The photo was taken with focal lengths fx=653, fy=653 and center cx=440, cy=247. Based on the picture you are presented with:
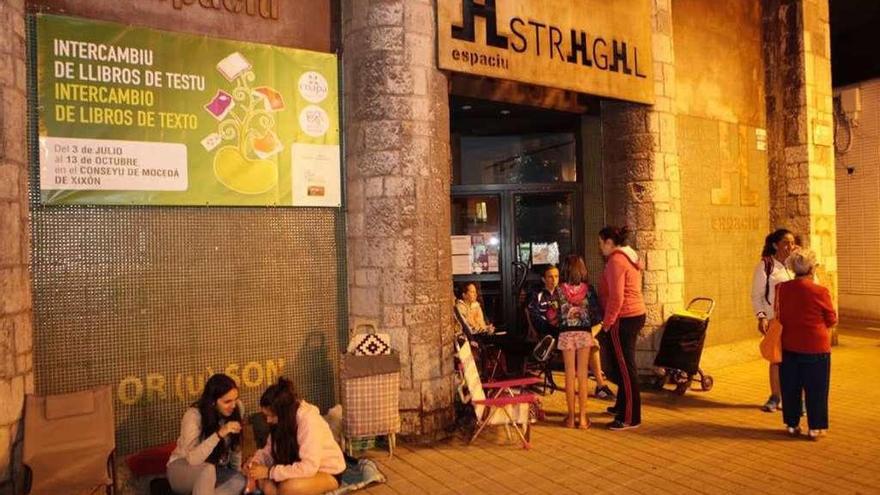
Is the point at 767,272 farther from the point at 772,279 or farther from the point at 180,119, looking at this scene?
the point at 180,119

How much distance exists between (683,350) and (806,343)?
179cm

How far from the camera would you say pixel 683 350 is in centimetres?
736

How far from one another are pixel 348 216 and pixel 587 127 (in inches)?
155

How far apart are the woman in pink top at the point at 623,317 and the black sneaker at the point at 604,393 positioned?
A: 108 cm

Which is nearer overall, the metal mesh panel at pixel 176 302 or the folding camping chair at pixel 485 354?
the metal mesh panel at pixel 176 302

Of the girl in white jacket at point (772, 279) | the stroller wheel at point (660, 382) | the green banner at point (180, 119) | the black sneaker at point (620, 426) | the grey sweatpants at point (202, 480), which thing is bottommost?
the black sneaker at point (620, 426)

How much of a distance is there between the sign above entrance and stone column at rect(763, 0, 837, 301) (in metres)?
3.21

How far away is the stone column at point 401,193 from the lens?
6.03 m

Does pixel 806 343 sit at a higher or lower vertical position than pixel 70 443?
higher

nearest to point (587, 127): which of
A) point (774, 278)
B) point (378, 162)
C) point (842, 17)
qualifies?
point (774, 278)

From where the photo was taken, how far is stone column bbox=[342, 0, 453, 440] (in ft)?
19.8

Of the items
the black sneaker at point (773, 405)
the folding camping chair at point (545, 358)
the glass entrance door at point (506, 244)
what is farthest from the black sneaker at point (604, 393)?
the glass entrance door at point (506, 244)

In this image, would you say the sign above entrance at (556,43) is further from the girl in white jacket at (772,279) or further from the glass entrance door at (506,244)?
the girl in white jacket at (772,279)

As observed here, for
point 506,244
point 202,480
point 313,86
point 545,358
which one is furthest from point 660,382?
point 202,480
